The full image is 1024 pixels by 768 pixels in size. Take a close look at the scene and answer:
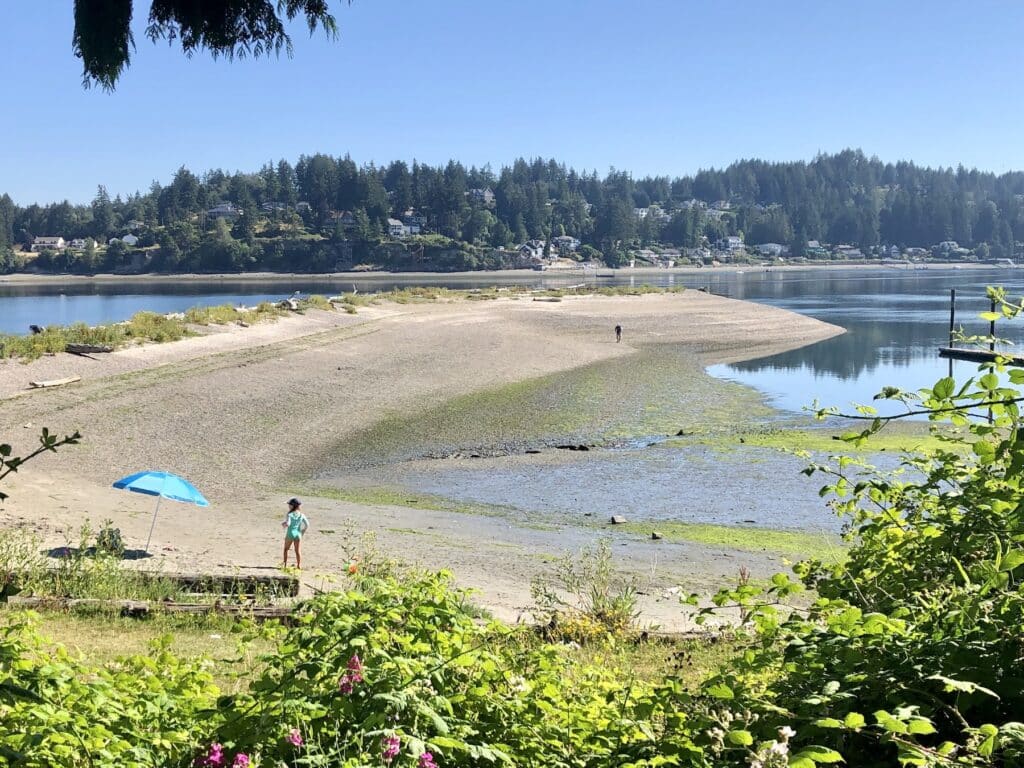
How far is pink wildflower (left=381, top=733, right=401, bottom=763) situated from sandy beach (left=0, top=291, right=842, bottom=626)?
1961mm

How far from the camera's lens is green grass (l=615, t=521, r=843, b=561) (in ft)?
52.9

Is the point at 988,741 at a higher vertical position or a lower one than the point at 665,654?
higher

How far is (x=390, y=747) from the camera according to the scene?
302 centimetres

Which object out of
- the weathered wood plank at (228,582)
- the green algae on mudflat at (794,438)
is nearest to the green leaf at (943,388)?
the weathered wood plank at (228,582)

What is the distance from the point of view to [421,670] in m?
3.55

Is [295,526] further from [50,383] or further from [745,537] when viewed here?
[50,383]

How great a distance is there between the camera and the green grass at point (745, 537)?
16109mm

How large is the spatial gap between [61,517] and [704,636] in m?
11.0

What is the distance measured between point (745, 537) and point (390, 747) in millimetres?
14859

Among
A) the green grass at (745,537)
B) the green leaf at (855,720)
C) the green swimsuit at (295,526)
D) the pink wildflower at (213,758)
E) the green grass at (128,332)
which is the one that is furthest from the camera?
the green grass at (128,332)

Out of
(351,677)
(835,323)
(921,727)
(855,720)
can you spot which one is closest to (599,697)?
(351,677)

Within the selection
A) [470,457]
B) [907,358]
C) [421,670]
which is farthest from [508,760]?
[907,358]

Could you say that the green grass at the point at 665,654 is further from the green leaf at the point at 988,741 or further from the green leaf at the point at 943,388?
the green leaf at the point at 988,741

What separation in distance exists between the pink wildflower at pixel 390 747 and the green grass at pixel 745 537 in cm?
1341
